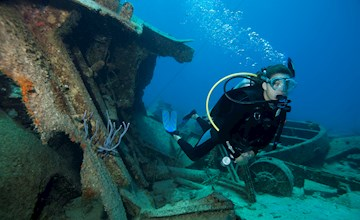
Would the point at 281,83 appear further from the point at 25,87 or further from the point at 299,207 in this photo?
the point at 299,207

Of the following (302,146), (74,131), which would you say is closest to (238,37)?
(302,146)

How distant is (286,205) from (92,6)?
5766mm

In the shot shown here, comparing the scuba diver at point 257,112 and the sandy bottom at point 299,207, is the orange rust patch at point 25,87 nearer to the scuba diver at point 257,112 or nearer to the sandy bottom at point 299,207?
→ the scuba diver at point 257,112

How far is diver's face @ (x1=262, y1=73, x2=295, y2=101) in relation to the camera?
380cm

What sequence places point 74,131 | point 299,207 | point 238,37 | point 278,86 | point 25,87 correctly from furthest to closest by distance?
point 238,37
point 299,207
point 278,86
point 74,131
point 25,87

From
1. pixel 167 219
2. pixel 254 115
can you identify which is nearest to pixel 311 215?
pixel 254 115

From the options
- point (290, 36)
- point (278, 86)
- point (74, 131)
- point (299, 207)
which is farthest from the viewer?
point (290, 36)

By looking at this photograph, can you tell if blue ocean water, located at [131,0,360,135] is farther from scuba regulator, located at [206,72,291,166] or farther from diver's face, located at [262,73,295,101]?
diver's face, located at [262,73,295,101]

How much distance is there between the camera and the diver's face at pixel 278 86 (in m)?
3.80

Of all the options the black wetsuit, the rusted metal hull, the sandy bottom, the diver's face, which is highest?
the diver's face

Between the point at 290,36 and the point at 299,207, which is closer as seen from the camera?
the point at 299,207

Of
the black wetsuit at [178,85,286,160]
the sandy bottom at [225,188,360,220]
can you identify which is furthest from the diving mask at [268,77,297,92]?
the sandy bottom at [225,188,360,220]

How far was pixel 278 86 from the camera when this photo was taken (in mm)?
3809

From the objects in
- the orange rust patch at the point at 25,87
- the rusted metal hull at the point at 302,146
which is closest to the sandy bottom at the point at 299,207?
the rusted metal hull at the point at 302,146
